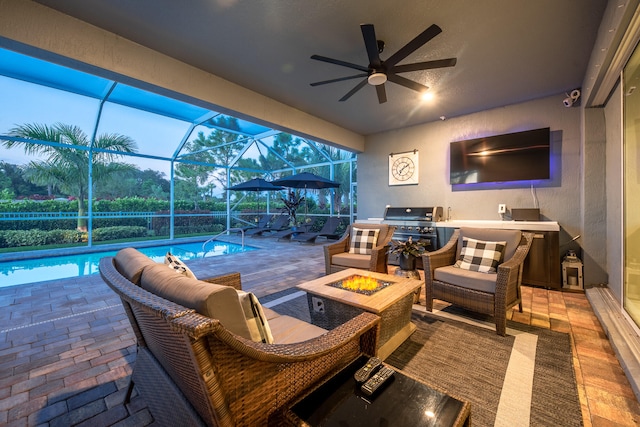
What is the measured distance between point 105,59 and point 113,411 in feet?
10.2

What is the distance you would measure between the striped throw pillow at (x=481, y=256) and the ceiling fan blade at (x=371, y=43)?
216 centimetres

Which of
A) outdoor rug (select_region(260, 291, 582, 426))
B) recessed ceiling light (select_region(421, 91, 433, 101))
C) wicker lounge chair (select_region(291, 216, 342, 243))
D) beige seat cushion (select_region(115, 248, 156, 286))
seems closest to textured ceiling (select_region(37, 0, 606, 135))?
recessed ceiling light (select_region(421, 91, 433, 101))

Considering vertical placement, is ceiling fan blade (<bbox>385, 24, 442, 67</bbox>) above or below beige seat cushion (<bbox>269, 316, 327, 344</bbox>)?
above

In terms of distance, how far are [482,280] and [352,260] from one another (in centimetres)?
147

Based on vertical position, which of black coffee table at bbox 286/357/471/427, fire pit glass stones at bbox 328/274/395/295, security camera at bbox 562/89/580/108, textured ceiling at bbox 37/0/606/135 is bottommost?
black coffee table at bbox 286/357/471/427

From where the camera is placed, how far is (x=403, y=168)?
5.66 meters

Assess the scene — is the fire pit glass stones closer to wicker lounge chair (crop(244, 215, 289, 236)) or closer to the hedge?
wicker lounge chair (crop(244, 215, 289, 236))

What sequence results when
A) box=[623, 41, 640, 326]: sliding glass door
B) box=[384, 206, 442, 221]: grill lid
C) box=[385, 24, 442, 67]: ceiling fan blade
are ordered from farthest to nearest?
1. box=[384, 206, 442, 221]: grill lid
2. box=[623, 41, 640, 326]: sliding glass door
3. box=[385, 24, 442, 67]: ceiling fan blade

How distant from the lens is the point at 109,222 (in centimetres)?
805

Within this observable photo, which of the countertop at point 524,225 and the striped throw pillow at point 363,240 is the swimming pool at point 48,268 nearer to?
the striped throw pillow at point 363,240

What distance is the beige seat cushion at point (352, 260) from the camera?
11.0 feet

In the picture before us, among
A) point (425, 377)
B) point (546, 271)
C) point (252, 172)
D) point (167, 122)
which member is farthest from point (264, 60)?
point (252, 172)

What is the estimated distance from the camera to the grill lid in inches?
196

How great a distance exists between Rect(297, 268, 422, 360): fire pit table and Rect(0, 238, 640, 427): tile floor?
1088 millimetres
